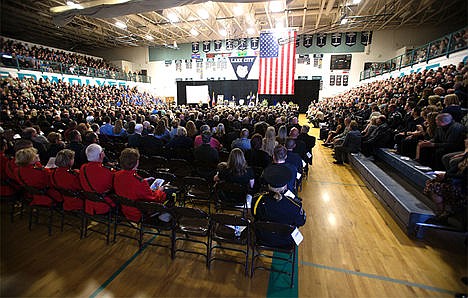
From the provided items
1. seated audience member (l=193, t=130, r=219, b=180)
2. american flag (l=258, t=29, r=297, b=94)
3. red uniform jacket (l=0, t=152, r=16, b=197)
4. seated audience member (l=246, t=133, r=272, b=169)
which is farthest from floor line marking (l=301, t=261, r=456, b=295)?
american flag (l=258, t=29, r=297, b=94)

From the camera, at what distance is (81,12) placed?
18.0 feet

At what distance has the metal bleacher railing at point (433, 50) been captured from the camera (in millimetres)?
8523

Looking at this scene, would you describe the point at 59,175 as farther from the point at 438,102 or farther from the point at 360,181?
the point at 438,102

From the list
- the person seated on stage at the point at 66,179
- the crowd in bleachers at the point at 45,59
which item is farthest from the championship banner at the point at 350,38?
the person seated on stage at the point at 66,179

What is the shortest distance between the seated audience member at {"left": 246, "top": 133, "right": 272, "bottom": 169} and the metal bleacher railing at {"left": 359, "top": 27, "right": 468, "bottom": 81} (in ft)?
31.3

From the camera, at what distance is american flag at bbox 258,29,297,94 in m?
14.8

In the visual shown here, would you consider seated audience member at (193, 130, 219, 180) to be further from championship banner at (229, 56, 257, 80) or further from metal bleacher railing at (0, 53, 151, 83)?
championship banner at (229, 56, 257, 80)

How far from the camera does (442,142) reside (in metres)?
3.98

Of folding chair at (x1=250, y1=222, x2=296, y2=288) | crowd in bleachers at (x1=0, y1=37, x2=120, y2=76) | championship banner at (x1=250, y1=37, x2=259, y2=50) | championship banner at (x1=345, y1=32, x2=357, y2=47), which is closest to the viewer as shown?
folding chair at (x1=250, y1=222, x2=296, y2=288)

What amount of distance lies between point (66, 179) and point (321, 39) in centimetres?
2127

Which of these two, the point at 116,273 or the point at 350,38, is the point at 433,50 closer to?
the point at 350,38

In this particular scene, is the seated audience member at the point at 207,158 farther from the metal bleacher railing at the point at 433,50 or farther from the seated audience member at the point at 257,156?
the metal bleacher railing at the point at 433,50

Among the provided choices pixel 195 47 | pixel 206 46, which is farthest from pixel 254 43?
pixel 195 47

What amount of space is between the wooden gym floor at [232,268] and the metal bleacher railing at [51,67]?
47.4ft
